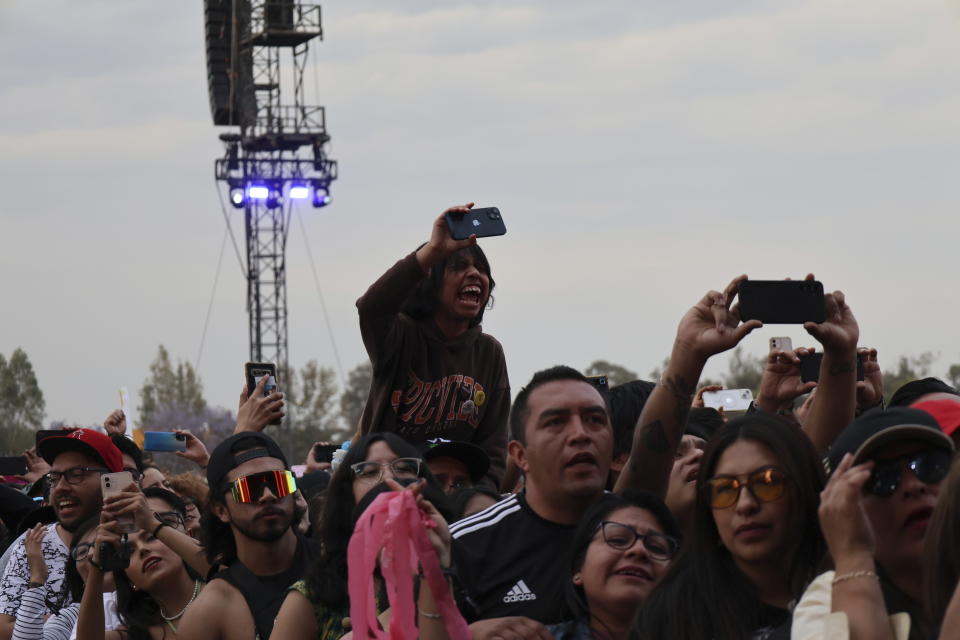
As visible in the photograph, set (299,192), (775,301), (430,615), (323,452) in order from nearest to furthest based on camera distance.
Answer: (430,615), (775,301), (323,452), (299,192)

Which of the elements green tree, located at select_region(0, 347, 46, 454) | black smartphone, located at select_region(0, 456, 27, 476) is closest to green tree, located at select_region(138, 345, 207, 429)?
green tree, located at select_region(0, 347, 46, 454)

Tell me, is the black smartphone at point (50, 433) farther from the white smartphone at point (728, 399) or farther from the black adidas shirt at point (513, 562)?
the white smartphone at point (728, 399)

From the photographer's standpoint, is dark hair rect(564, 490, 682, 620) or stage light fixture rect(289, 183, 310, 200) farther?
stage light fixture rect(289, 183, 310, 200)

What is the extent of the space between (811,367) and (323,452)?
3971mm

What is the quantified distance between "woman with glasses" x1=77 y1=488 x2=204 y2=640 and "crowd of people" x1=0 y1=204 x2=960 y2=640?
1 centimetres

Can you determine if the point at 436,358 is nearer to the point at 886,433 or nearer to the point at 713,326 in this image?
the point at 713,326

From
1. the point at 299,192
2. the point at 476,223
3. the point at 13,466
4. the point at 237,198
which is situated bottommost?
the point at 13,466

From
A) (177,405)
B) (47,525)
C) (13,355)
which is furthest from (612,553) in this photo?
(177,405)

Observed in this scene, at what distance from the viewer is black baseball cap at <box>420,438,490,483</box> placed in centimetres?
613

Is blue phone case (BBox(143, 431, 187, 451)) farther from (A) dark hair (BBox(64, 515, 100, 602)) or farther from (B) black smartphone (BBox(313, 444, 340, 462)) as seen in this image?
(A) dark hair (BBox(64, 515, 100, 602))

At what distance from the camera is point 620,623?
4477mm

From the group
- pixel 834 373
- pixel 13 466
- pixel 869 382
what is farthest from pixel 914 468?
pixel 13 466

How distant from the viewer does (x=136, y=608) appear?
6.34 m

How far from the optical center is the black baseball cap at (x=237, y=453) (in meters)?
5.87
